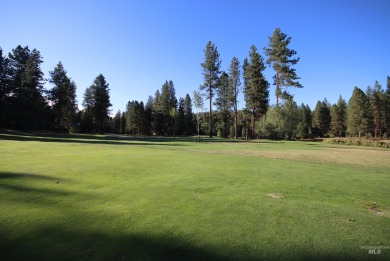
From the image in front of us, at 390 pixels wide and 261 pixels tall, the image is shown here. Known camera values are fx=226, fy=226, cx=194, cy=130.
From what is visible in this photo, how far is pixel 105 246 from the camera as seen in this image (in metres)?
3.66

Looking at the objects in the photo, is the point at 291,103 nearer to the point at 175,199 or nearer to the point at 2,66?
the point at 175,199

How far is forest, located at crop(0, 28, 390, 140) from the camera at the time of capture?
46.2 metres

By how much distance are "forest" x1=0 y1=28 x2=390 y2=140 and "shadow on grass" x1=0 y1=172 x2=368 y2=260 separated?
38871 millimetres

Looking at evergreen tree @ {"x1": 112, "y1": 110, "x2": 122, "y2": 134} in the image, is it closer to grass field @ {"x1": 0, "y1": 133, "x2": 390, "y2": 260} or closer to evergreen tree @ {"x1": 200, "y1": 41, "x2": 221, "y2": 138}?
evergreen tree @ {"x1": 200, "y1": 41, "x2": 221, "y2": 138}

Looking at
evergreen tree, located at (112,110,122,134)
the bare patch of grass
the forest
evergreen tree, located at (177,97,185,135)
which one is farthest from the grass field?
evergreen tree, located at (112,110,122,134)

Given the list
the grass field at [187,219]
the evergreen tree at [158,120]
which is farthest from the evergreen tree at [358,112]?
the grass field at [187,219]

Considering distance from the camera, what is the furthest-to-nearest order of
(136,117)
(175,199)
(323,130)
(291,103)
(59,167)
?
(323,130), (136,117), (291,103), (59,167), (175,199)

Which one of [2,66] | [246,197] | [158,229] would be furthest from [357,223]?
[2,66]

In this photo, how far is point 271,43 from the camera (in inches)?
1871

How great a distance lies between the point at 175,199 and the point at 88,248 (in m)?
2.72

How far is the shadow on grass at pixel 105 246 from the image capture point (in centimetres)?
342

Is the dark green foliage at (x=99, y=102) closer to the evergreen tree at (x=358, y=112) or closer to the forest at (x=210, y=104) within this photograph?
the forest at (x=210, y=104)

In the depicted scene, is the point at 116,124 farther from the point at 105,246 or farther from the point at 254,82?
the point at 105,246

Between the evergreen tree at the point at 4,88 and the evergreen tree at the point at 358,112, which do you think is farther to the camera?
the evergreen tree at the point at 358,112
